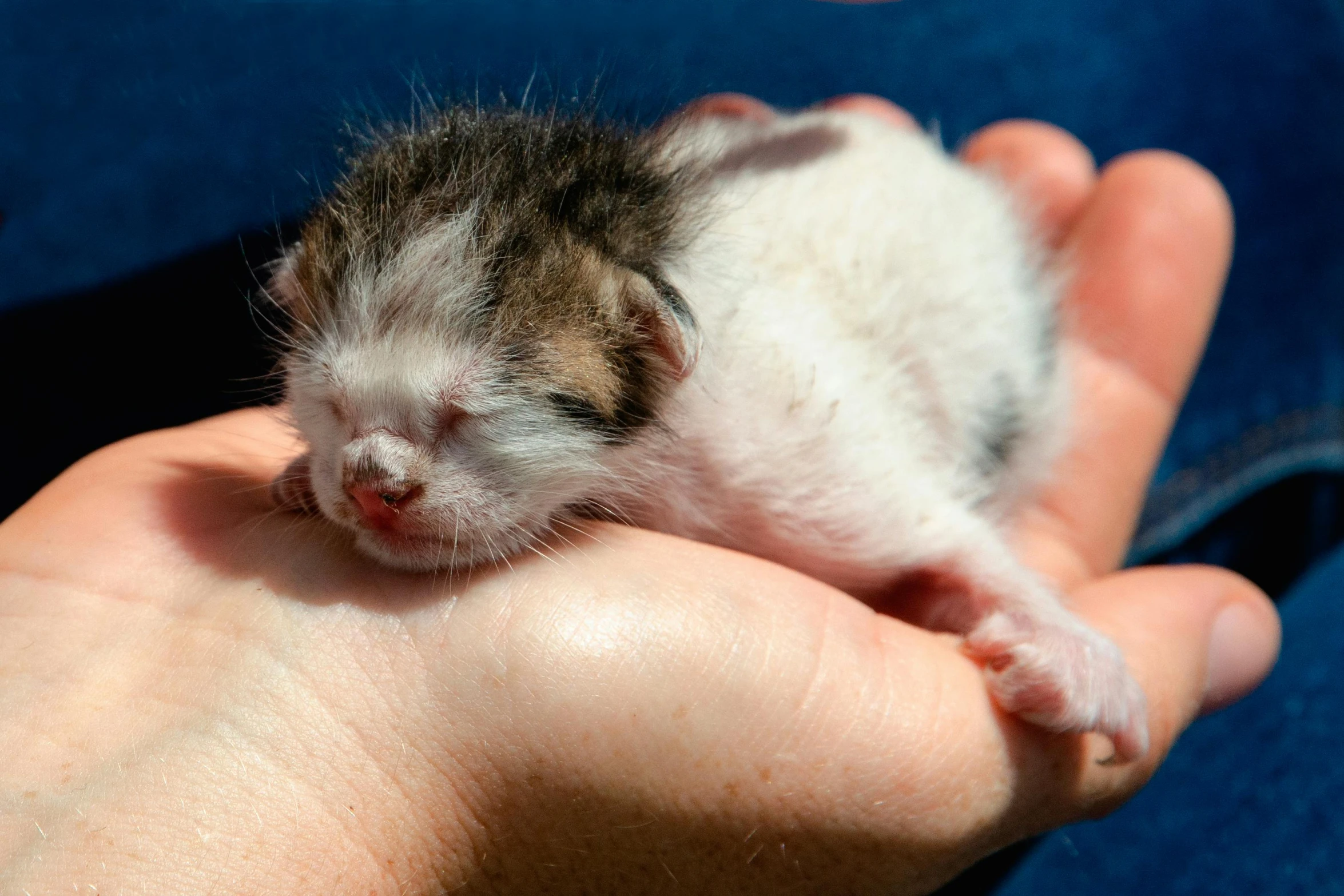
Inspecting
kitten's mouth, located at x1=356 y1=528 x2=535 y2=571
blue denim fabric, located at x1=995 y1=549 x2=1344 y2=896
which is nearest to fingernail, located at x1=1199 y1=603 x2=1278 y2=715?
blue denim fabric, located at x1=995 y1=549 x2=1344 y2=896

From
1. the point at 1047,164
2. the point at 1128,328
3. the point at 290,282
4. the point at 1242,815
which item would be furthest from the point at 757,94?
the point at 1242,815

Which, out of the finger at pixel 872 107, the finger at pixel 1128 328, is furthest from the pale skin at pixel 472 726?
the finger at pixel 872 107

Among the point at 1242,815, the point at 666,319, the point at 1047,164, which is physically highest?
the point at 666,319

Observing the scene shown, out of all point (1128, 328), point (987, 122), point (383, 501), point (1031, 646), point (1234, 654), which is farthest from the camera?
point (987, 122)

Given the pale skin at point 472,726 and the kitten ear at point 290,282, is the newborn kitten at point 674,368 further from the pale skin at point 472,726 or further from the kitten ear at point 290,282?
the pale skin at point 472,726

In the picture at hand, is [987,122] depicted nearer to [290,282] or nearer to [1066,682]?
[1066,682]

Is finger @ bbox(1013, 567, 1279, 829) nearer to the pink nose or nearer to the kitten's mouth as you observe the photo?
the kitten's mouth
